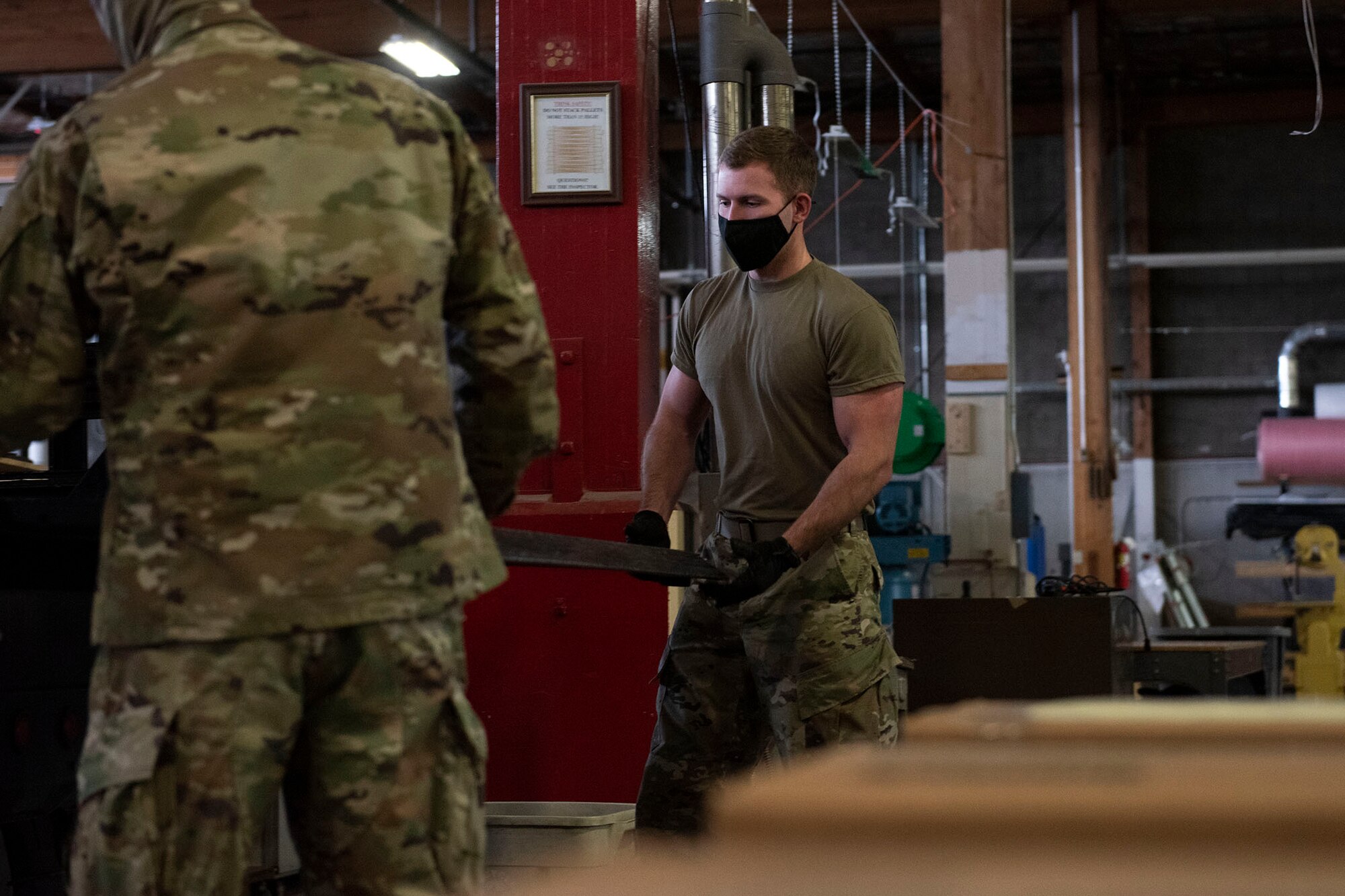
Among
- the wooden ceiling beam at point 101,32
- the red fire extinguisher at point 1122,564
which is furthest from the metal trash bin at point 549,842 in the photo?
the red fire extinguisher at point 1122,564

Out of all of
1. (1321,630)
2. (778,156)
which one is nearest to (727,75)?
(778,156)

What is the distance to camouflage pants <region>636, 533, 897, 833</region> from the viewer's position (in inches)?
127

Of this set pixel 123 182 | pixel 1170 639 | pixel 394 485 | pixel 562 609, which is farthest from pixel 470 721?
pixel 1170 639

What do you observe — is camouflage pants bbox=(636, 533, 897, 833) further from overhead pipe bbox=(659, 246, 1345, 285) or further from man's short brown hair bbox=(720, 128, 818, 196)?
overhead pipe bbox=(659, 246, 1345, 285)

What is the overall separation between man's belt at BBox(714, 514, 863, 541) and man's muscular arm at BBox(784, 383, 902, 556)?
97 millimetres

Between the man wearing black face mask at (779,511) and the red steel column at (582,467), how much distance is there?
0.59 m

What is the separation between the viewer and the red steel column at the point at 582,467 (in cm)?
404

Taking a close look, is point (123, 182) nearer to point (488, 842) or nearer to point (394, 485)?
point (394, 485)

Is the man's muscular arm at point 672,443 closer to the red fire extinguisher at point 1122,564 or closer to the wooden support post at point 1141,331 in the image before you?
the red fire extinguisher at point 1122,564

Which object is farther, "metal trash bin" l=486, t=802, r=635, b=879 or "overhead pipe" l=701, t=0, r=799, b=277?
"overhead pipe" l=701, t=0, r=799, b=277

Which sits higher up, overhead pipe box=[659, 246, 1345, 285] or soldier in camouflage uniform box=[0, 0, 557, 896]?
overhead pipe box=[659, 246, 1345, 285]

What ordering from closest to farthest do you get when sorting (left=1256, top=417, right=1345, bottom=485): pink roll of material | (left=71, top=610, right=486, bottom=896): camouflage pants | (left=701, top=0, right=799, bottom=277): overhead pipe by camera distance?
(left=71, top=610, right=486, bottom=896): camouflage pants → (left=701, top=0, right=799, bottom=277): overhead pipe → (left=1256, top=417, right=1345, bottom=485): pink roll of material

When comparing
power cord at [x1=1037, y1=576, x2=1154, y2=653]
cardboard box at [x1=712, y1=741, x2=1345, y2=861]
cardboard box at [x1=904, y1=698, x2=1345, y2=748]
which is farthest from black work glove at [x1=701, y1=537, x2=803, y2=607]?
power cord at [x1=1037, y1=576, x2=1154, y2=653]

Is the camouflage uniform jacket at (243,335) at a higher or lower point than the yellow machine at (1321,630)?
higher
